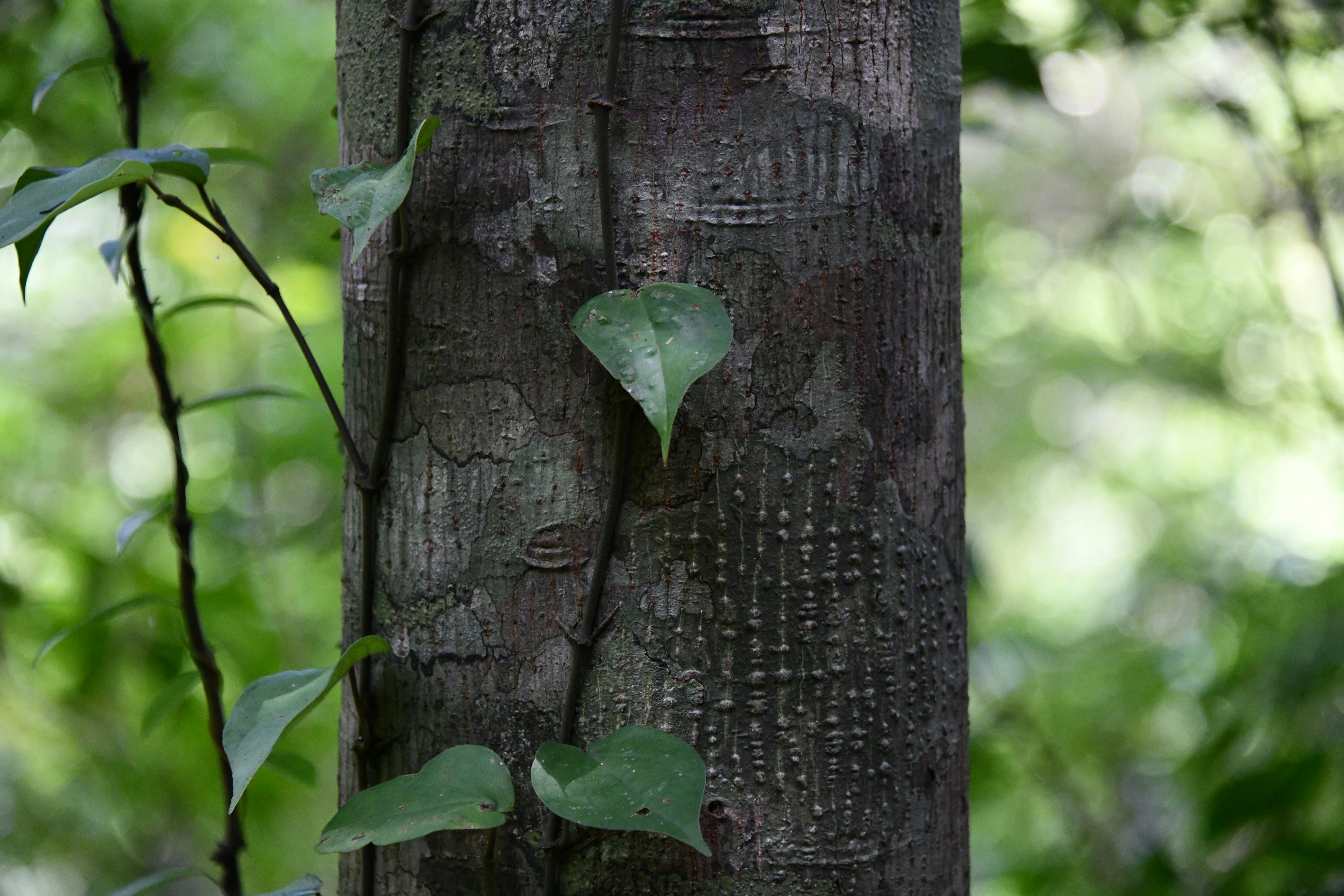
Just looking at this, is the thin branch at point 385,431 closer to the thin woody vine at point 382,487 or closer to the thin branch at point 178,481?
the thin woody vine at point 382,487

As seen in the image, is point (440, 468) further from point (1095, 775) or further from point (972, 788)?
point (1095, 775)

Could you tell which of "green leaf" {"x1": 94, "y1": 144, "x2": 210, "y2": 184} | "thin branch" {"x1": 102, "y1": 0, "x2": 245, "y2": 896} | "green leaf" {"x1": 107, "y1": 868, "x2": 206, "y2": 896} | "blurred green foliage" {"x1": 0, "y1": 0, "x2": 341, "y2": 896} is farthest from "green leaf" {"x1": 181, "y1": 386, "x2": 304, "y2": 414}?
"green leaf" {"x1": 107, "y1": 868, "x2": 206, "y2": 896}

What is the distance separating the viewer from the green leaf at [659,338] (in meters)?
0.45

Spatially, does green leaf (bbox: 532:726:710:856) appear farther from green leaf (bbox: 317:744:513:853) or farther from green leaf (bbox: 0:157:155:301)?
green leaf (bbox: 0:157:155:301)

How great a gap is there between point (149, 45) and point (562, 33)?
4.67 ft

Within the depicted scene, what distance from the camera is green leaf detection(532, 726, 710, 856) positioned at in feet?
1.46

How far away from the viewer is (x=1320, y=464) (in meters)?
2.67

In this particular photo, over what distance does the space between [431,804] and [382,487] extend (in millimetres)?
194

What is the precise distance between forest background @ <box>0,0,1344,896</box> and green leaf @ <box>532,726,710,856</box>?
402 mm

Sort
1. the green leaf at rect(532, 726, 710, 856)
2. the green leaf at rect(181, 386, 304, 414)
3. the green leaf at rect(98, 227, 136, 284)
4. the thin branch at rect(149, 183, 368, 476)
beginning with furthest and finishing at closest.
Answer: the green leaf at rect(181, 386, 304, 414)
the green leaf at rect(98, 227, 136, 284)
the thin branch at rect(149, 183, 368, 476)
the green leaf at rect(532, 726, 710, 856)

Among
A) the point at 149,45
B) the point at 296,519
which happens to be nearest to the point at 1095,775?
the point at 296,519

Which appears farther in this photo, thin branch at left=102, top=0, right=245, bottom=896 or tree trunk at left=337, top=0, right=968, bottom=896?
thin branch at left=102, top=0, right=245, bottom=896

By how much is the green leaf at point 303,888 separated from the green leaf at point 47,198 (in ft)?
1.13

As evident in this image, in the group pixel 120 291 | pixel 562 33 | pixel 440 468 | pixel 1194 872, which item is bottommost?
pixel 1194 872
